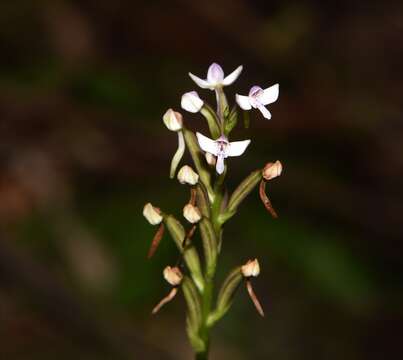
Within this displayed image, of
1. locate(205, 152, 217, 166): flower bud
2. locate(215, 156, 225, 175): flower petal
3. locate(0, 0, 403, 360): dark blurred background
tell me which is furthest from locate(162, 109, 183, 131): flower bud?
locate(0, 0, 403, 360): dark blurred background

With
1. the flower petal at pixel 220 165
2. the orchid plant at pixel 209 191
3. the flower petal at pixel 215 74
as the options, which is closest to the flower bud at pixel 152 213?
the orchid plant at pixel 209 191

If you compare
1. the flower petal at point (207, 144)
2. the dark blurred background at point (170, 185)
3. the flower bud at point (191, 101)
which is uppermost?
the dark blurred background at point (170, 185)

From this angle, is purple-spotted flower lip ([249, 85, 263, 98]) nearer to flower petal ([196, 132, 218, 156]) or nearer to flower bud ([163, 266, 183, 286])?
flower petal ([196, 132, 218, 156])

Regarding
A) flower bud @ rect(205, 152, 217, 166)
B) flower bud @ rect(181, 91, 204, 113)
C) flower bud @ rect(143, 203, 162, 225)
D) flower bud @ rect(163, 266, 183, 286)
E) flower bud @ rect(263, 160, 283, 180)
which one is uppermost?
flower bud @ rect(181, 91, 204, 113)

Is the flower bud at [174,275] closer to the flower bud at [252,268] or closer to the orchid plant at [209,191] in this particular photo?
the orchid plant at [209,191]

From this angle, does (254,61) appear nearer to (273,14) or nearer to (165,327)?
(273,14)

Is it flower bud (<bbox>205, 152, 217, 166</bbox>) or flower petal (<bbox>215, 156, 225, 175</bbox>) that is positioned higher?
flower bud (<bbox>205, 152, 217, 166</bbox>)

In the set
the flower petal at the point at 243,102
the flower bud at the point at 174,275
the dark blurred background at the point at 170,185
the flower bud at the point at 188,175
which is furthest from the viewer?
the dark blurred background at the point at 170,185

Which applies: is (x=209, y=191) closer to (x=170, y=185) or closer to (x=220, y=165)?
(x=220, y=165)
